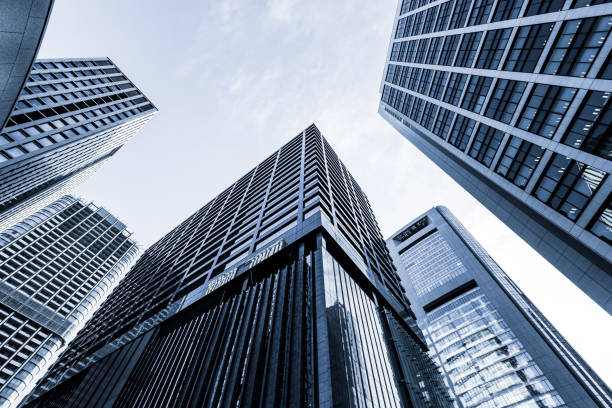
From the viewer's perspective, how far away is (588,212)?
2825 centimetres

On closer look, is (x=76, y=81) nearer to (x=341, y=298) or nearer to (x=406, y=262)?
(x=341, y=298)

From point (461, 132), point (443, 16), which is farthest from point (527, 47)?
point (443, 16)

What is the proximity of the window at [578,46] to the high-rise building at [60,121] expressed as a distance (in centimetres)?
5447

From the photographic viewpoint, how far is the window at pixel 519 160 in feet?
113

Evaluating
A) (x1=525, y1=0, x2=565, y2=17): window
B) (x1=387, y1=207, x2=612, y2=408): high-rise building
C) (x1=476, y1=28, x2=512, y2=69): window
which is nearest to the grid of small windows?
(x1=476, y1=28, x2=512, y2=69): window

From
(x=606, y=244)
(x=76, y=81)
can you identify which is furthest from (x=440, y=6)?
(x=76, y=81)

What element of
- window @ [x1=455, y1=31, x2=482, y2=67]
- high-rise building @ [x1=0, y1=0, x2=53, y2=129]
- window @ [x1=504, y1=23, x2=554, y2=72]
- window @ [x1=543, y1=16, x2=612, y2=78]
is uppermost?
window @ [x1=455, y1=31, x2=482, y2=67]

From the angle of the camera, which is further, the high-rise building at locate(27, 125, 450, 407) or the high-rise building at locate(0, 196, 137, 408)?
the high-rise building at locate(0, 196, 137, 408)

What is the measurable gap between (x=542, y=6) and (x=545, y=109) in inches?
403

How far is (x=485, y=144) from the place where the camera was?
4306cm

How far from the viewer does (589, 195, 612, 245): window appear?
26406mm

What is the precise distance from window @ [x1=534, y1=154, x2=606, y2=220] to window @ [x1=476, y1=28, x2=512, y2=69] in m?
15.3

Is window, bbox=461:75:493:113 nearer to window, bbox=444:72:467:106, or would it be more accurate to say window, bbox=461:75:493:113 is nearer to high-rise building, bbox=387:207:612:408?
window, bbox=444:72:467:106

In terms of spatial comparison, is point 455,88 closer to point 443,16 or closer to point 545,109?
point 443,16
